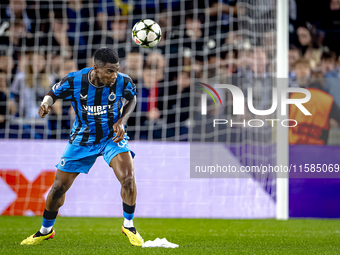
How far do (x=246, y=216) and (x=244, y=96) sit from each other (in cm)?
183

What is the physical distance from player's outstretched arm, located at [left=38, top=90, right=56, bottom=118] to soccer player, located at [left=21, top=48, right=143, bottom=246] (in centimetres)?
1

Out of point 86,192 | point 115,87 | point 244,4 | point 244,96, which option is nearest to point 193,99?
point 244,96

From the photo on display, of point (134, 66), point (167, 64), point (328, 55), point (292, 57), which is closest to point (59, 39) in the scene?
point (134, 66)

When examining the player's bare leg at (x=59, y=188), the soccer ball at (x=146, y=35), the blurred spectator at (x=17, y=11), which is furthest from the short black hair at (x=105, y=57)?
the blurred spectator at (x=17, y=11)

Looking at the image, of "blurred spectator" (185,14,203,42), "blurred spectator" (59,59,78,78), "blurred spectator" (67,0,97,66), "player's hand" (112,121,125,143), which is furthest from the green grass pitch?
"blurred spectator" (185,14,203,42)

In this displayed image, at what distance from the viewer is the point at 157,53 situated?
8125mm

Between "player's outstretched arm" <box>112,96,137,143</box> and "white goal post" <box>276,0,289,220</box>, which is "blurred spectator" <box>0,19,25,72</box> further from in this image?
"white goal post" <box>276,0,289,220</box>

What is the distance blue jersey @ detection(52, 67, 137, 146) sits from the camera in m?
4.51

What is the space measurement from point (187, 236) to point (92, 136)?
1552 mm

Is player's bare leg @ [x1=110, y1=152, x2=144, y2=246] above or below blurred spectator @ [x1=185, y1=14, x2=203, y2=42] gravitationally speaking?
below

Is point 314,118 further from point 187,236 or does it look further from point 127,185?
point 127,185

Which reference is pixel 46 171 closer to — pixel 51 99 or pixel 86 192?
pixel 86 192

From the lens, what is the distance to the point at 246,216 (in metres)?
7.07

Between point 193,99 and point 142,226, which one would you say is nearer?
point 142,226
